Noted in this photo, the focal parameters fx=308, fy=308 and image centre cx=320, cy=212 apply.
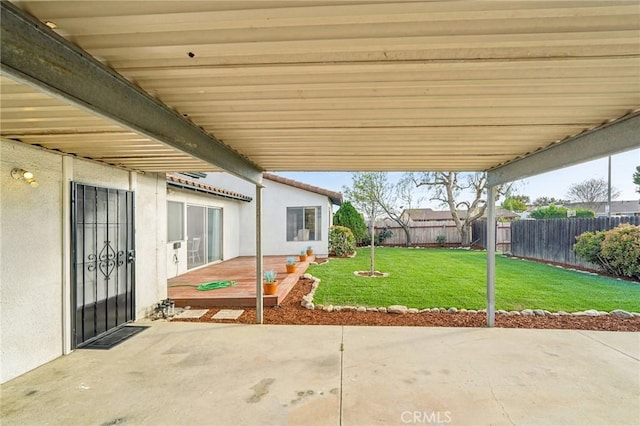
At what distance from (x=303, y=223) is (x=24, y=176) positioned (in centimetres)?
1073

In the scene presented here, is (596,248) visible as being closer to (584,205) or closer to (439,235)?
(439,235)

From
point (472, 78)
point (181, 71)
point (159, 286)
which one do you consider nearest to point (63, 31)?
point (181, 71)

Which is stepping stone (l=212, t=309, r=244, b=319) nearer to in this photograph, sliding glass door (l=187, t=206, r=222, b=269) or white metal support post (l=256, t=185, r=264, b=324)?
white metal support post (l=256, t=185, r=264, b=324)

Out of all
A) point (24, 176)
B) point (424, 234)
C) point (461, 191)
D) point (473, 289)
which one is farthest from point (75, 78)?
point (461, 191)

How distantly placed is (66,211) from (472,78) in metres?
5.15

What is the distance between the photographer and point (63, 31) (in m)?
1.82

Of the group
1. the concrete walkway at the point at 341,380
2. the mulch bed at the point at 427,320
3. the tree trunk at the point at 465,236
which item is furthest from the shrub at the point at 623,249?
the tree trunk at the point at 465,236

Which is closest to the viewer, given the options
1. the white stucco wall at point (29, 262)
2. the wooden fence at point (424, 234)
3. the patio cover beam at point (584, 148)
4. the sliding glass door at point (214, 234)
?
the patio cover beam at point (584, 148)

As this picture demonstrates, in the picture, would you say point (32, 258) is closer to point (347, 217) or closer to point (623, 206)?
point (347, 217)

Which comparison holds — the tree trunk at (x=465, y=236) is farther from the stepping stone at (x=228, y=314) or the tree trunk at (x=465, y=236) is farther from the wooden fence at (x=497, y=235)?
the stepping stone at (x=228, y=314)

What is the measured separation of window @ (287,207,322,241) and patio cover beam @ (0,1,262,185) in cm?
1070

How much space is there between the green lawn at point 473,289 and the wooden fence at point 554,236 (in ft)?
4.82

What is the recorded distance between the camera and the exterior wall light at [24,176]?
3.63m

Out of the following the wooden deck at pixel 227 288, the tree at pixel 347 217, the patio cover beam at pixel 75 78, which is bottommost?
the wooden deck at pixel 227 288
